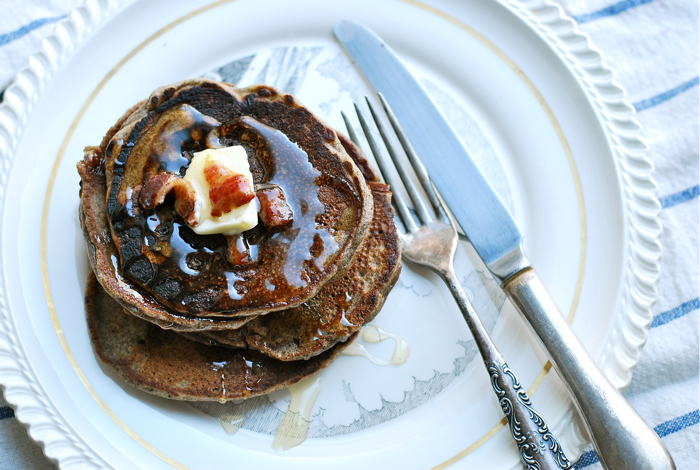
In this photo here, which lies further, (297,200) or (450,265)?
(450,265)

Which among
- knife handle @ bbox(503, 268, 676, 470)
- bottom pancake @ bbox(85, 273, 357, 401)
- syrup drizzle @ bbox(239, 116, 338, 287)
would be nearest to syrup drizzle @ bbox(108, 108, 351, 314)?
syrup drizzle @ bbox(239, 116, 338, 287)

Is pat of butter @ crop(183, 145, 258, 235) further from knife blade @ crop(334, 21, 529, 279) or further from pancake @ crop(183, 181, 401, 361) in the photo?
knife blade @ crop(334, 21, 529, 279)

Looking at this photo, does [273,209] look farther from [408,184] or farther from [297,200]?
[408,184]

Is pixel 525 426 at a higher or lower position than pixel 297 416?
higher

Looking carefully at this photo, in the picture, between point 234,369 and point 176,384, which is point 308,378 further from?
point 176,384

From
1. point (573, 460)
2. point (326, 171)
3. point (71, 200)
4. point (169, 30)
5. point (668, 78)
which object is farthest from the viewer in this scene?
point (668, 78)

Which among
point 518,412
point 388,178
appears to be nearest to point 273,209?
point 388,178

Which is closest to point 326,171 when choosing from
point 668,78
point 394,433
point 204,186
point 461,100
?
point 204,186
